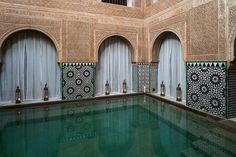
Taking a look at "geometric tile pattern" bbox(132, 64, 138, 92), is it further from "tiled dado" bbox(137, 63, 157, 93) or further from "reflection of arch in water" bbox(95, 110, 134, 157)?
"reflection of arch in water" bbox(95, 110, 134, 157)

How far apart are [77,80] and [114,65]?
1201 mm

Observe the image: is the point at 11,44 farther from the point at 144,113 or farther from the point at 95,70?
the point at 144,113

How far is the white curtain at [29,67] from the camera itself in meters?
3.91

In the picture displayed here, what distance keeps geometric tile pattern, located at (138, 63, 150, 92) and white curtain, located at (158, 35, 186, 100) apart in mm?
338

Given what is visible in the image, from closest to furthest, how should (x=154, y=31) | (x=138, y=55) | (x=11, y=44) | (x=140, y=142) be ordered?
(x=140, y=142), (x=11, y=44), (x=154, y=31), (x=138, y=55)

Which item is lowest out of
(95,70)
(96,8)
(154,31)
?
(95,70)

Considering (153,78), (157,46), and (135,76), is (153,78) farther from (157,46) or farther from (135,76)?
(157,46)

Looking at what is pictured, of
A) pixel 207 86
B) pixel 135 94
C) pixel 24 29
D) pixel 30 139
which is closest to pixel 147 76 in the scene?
pixel 135 94

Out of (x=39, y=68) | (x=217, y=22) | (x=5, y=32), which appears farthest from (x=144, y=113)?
(x=5, y=32)

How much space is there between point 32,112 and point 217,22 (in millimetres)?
3424

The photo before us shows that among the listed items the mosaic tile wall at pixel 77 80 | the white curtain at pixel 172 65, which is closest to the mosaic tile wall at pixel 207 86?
the white curtain at pixel 172 65

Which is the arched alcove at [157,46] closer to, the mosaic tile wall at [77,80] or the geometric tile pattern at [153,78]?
the geometric tile pattern at [153,78]

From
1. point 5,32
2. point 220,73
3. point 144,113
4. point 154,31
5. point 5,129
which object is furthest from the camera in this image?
point 154,31

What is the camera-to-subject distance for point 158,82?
4945 mm
